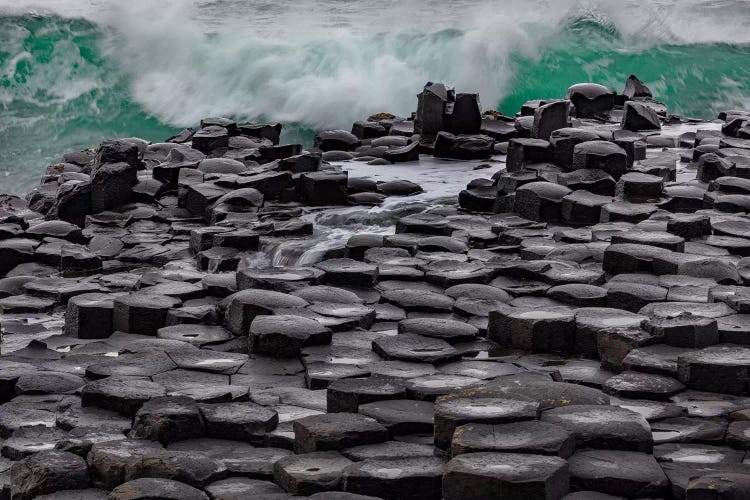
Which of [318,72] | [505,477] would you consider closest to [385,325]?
[505,477]

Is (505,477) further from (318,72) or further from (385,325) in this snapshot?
(318,72)

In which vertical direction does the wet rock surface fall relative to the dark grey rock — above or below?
below

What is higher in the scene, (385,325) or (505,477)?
(505,477)

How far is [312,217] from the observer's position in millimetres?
9469

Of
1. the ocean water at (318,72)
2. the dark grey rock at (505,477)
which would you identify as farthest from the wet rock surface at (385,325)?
the ocean water at (318,72)

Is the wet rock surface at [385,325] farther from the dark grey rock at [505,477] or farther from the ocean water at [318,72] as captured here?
the ocean water at [318,72]

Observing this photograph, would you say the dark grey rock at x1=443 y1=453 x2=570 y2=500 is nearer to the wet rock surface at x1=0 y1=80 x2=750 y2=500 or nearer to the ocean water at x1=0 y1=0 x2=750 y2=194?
the wet rock surface at x1=0 y1=80 x2=750 y2=500

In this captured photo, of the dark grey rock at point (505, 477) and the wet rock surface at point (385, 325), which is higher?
the dark grey rock at point (505, 477)

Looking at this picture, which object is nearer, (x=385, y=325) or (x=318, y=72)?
(x=385, y=325)

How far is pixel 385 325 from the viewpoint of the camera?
6227 mm

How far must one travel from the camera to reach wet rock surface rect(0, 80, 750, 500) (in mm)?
3986

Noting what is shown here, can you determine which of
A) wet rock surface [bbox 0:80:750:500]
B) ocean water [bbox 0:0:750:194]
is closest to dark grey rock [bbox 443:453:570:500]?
wet rock surface [bbox 0:80:750:500]

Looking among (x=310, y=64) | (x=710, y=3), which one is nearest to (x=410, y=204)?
(x=310, y=64)

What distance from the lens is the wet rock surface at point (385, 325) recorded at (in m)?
3.99
